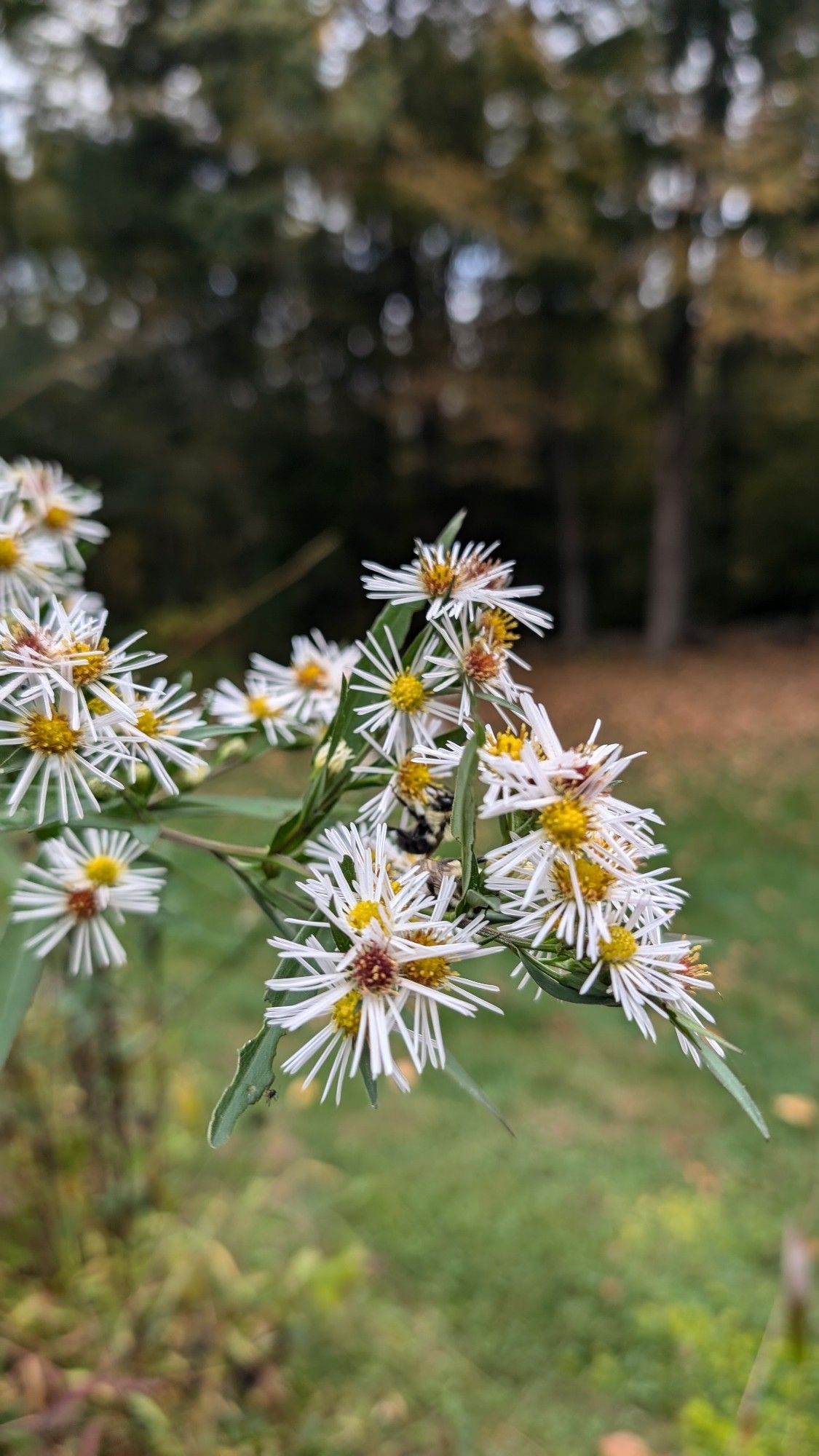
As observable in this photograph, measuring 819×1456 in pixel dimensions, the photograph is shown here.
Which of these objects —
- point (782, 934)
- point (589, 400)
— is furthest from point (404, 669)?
point (589, 400)

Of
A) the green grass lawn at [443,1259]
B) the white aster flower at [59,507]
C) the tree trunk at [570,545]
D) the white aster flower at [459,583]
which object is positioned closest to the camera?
the white aster flower at [459,583]

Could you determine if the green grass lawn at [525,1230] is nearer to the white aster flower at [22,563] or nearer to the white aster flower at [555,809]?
the white aster flower at [22,563]

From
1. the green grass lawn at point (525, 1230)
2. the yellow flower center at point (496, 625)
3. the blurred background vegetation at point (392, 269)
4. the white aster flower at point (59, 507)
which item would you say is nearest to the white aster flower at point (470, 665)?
the yellow flower center at point (496, 625)

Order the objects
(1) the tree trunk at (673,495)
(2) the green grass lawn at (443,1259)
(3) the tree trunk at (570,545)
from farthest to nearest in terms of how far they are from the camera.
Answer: (3) the tree trunk at (570,545), (1) the tree trunk at (673,495), (2) the green grass lawn at (443,1259)

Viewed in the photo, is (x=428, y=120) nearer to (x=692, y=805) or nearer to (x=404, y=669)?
(x=692, y=805)

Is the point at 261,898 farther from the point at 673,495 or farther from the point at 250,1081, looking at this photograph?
the point at 673,495

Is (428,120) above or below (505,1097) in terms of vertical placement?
above

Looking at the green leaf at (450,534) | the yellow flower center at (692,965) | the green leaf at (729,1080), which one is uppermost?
the green leaf at (450,534)
